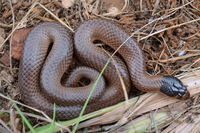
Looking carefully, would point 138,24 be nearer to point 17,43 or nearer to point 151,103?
point 151,103

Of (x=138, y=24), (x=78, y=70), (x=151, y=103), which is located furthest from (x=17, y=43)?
(x=151, y=103)

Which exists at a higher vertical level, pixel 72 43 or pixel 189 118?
pixel 72 43

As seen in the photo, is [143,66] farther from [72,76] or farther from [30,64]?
[30,64]

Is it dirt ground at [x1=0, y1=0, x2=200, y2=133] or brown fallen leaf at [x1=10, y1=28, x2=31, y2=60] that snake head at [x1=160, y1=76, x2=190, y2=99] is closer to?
dirt ground at [x1=0, y1=0, x2=200, y2=133]

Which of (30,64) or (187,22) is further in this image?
(187,22)

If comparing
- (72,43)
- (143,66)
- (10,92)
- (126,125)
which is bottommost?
(126,125)

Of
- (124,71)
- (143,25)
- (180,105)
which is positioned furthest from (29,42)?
(180,105)

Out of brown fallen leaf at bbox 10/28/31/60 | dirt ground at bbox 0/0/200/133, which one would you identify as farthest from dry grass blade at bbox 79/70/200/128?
brown fallen leaf at bbox 10/28/31/60
